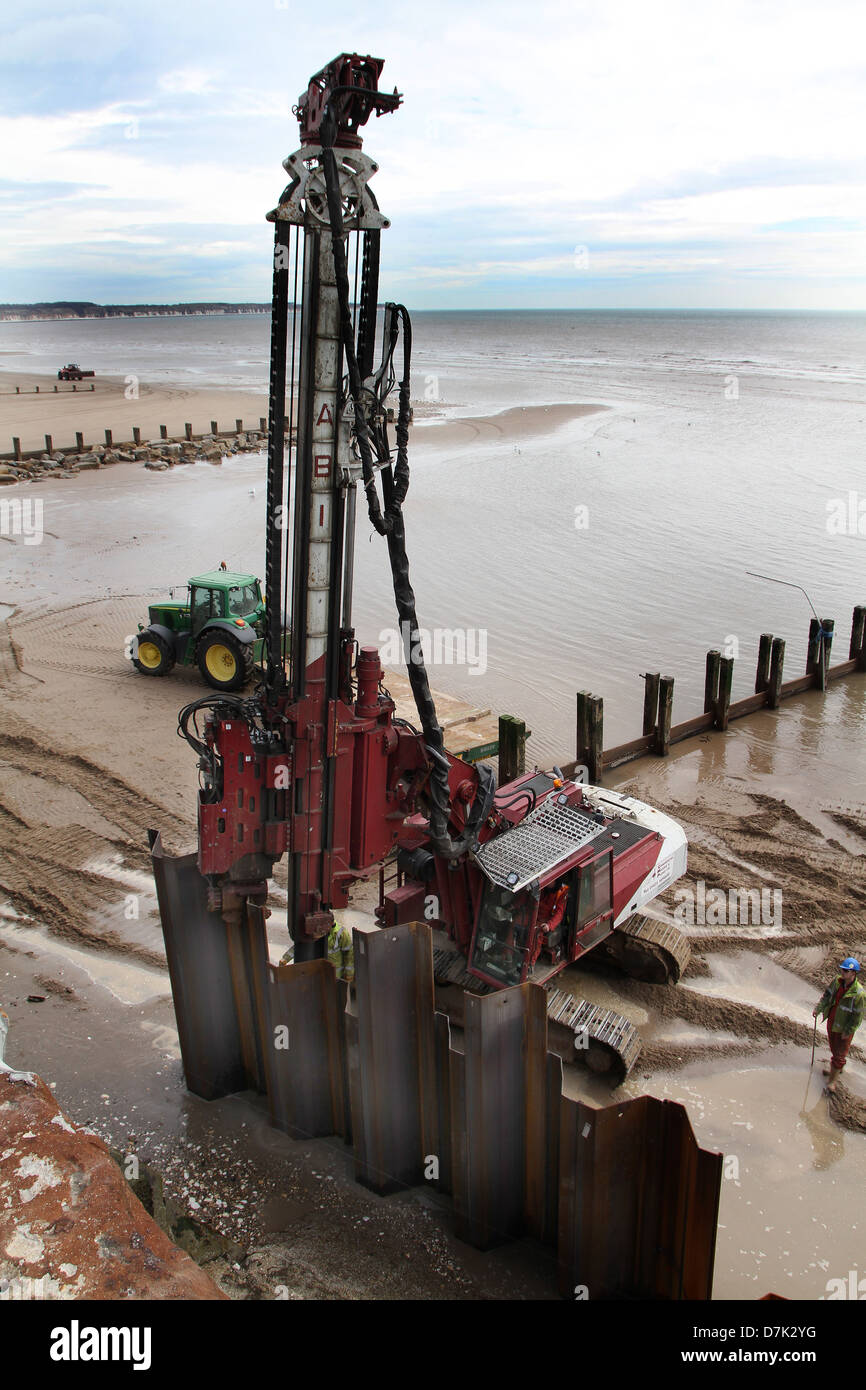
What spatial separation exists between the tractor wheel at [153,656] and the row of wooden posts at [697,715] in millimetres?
6483

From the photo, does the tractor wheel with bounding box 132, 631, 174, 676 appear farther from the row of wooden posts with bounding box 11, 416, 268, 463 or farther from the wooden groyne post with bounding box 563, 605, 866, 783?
the row of wooden posts with bounding box 11, 416, 268, 463

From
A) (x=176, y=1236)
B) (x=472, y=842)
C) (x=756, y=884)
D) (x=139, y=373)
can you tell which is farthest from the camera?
(x=139, y=373)

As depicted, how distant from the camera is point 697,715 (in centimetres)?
1805

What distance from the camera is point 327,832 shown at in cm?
748

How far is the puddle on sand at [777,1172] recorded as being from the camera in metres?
7.13

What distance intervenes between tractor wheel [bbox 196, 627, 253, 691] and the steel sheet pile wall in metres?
9.35

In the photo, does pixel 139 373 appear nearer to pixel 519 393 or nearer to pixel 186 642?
pixel 519 393

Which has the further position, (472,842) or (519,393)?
(519,393)

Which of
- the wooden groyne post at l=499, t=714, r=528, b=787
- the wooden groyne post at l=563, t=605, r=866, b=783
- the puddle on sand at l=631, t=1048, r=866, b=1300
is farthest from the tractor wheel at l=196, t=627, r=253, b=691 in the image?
the puddle on sand at l=631, t=1048, r=866, b=1300

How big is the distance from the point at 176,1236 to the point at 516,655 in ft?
46.6

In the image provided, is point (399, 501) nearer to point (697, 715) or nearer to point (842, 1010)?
point (842, 1010)

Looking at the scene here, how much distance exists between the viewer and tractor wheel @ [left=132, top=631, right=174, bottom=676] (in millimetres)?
17344

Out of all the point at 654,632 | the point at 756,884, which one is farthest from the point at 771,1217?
the point at 654,632
